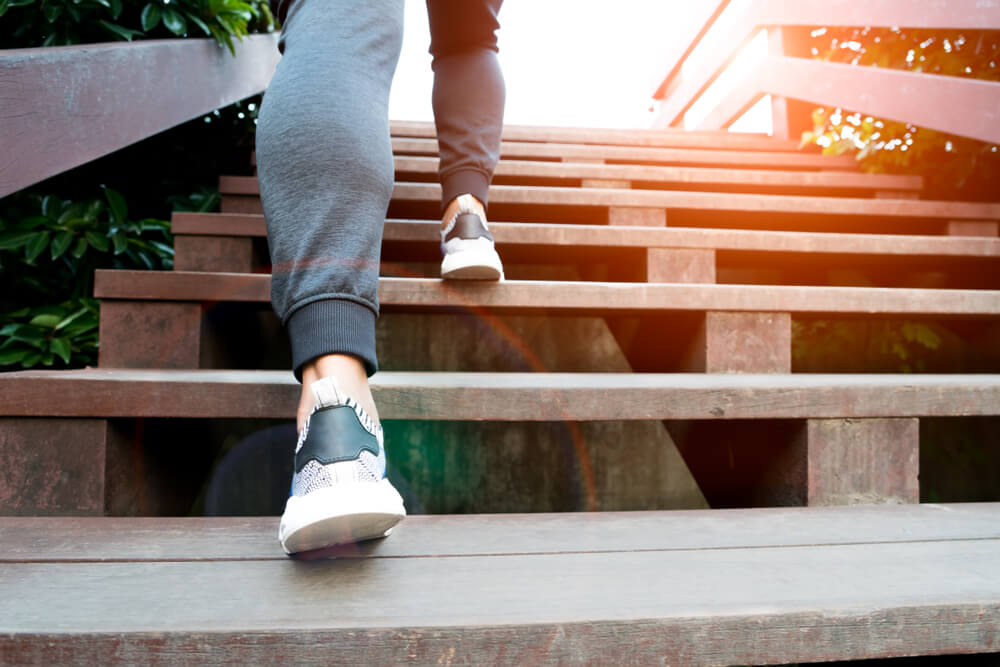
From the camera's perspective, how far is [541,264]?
1.64m

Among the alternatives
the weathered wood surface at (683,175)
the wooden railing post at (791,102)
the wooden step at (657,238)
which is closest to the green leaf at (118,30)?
the wooden step at (657,238)

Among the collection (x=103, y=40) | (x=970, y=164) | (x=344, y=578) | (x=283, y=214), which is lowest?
(x=344, y=578)

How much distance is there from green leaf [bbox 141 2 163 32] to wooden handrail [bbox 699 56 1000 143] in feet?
6.73

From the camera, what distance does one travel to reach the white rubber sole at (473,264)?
1.07 m

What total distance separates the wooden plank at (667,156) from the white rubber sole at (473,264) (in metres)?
1.34

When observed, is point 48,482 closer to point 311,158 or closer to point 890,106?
point 311,158

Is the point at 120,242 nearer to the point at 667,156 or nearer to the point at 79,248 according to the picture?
the point at 79,248

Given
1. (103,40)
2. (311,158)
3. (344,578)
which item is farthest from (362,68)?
(103,40)

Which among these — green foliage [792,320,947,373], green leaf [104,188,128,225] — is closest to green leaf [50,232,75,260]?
green leaf [104,188,128,225]

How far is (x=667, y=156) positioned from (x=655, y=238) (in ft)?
3.92

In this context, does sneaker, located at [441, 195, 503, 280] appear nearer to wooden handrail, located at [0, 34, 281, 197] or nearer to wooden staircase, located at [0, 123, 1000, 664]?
wooden staircase, located at [0, 123, 1000, 664]

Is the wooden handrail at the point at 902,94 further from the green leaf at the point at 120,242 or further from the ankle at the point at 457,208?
the green leaf at the point at 120,242

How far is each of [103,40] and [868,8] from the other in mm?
2261

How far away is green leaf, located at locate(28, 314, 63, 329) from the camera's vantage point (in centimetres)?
128
